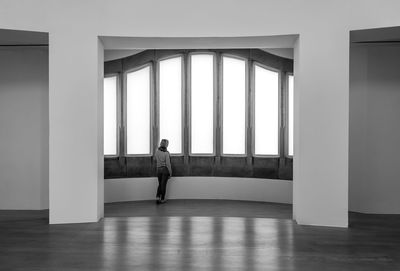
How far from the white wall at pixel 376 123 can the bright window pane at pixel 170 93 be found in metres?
4.85

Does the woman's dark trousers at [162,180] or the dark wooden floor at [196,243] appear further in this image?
the woman's dark trousers at [162,180]

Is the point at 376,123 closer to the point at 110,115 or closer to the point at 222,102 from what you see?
the point at 222,102

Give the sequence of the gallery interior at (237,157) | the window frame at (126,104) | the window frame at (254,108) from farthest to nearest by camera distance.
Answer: the window frame at (126,104) → the window frame at (254,108) → the gallery interior at (237,157)

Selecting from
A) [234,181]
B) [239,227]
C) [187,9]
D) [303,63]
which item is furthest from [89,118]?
[234,181]

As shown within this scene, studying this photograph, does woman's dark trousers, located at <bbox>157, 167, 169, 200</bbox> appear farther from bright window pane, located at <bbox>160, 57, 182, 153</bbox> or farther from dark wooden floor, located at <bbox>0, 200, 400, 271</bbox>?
dark wooden floor, located at <bbox>0, 200, 400, 271</bbox>

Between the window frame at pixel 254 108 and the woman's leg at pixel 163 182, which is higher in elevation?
the window frame at pixel 254 108

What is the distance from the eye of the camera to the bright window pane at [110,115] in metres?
13.0

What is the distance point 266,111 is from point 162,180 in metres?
3.37

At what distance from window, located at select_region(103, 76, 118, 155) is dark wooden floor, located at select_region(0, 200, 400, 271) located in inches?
114

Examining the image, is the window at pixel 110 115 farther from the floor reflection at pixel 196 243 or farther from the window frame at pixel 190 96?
the floor reflection at pixel 196 243

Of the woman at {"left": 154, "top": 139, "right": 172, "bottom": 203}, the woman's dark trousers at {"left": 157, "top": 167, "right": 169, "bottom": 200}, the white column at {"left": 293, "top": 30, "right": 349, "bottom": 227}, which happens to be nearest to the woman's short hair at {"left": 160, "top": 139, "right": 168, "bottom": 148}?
the woman at {"left": 154, "top": 139, "right": 172, "bottom": 203}

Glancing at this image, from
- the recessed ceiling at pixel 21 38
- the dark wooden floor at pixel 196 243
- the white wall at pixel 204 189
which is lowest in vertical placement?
the dark wooden floor at pixel 196 243

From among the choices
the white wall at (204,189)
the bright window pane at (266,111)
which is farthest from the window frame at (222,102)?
the white wall at (204,189)

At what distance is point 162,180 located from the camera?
12438 millimetres
